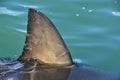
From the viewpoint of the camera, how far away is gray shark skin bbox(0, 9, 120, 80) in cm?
418

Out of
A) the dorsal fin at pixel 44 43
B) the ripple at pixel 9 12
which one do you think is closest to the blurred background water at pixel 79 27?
the ripple at pixel 9 12

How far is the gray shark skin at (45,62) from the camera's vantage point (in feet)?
13.7

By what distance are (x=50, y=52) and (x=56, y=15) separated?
3.16 meters

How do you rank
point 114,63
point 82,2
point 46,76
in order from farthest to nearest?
point 82,2, point 114,63, point 46,76

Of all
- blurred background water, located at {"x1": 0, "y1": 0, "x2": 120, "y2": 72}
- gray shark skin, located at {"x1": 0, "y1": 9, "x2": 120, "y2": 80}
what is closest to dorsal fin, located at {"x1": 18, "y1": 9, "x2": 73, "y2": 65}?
gray shark skin, located at {"x1": 0, "y1": 9, "x2": 120, "y2": 80}

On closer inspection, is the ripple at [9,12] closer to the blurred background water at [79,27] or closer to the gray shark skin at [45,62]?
the blurred background water at [79,27]

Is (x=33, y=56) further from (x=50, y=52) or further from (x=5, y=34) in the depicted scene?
(x=5, y=34)

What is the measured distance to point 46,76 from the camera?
164 inches

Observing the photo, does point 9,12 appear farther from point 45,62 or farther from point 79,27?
point 45,62

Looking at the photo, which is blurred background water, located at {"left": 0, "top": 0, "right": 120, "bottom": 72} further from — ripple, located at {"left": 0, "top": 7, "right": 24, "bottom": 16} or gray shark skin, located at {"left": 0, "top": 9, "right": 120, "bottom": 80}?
gray shark skin, located at {"left": 0, "top": 9, "right": 120, "bottom": 80}

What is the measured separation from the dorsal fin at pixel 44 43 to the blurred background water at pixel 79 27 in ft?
5.46

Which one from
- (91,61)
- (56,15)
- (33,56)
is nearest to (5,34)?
(56,15)

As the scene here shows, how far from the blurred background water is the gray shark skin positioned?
1666 millimetres

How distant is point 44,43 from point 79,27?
2708 millimetres
